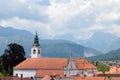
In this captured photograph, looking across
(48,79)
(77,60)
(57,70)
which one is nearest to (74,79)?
(48,79)

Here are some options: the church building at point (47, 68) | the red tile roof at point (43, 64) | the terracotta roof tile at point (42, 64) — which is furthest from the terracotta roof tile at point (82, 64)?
the terracotta roof tile at point (42, 64)

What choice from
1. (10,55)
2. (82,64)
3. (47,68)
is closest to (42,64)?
(47,68)

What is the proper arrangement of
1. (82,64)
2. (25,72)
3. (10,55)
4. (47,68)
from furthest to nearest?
(82,64)
(10,55)
(25,72)
(47,68)

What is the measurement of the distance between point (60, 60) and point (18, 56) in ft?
45.9

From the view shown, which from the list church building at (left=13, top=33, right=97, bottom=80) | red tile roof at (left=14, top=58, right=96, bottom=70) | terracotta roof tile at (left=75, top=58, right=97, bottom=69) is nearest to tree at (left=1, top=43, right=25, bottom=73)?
church building at (left=13, top=33, right=97, bottom=80)

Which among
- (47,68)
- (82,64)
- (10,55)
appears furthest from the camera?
(82,64)

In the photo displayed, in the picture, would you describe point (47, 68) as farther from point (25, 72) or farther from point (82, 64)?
point (82, 64)

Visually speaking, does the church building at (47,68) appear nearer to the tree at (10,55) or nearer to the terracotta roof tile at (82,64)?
the terracotta roof tile at (82,64)

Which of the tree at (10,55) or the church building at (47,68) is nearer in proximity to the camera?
the church building at (47,68)

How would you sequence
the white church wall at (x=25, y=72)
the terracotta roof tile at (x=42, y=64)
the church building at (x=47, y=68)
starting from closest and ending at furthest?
1. the church building at (x=47, y=68)
2. the white church wall at (x=25, y=72)
3. the terracotta roof tile at (x=42, y=64)

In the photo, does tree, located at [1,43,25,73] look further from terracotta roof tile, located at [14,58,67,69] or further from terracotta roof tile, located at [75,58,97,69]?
terracotta roof tile, located at [75,58,97,69]

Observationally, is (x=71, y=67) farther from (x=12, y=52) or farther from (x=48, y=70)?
(x=12, y=52)

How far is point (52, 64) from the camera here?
119188 millimetres

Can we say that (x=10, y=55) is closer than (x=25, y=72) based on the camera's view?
No
